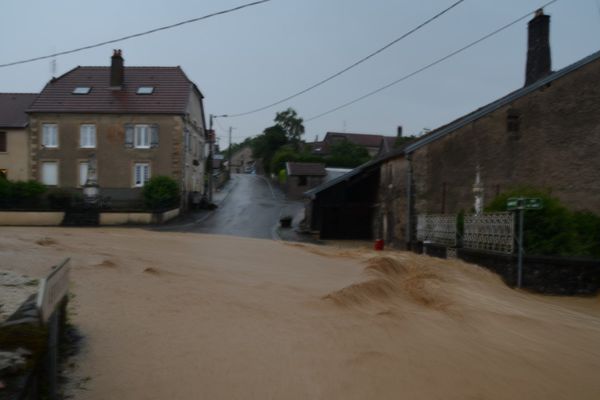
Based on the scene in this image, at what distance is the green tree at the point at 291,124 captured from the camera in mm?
79688

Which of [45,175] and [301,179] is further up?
[301,179]

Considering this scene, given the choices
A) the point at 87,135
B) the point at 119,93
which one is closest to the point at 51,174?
the point at 87,135

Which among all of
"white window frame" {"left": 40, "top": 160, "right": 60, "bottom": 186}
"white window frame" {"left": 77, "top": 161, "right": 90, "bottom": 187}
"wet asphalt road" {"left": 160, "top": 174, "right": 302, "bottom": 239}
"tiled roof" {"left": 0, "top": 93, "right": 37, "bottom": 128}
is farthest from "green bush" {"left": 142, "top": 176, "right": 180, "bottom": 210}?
"tiled roof" {"left": 0, "top": 93, "right": 37, "bottom": 128}

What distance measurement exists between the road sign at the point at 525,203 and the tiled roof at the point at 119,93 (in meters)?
28.2

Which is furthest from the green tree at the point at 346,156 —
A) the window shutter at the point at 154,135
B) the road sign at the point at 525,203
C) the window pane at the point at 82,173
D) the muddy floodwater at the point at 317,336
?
the muddy floodwater at the point at 317,336

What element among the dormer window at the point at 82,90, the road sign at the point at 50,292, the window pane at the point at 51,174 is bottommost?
the road sign at the point at 50,292

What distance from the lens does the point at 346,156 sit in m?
65.6

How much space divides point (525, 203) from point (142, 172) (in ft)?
96.8

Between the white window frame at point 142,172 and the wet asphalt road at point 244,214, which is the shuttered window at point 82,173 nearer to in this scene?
the white window frame at point 142,172

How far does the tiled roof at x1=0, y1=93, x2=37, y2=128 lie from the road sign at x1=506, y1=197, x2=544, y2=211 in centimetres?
3451

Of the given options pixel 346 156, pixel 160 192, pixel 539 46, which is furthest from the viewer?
pixel 346 156

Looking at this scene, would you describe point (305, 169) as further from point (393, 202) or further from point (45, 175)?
point (393, 202)

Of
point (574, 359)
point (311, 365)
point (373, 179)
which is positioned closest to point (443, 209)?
point (373, 179)

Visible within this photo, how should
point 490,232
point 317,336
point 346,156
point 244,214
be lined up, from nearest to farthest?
point 317,336 → point 490,232 → point 244,214 → point 346,156
